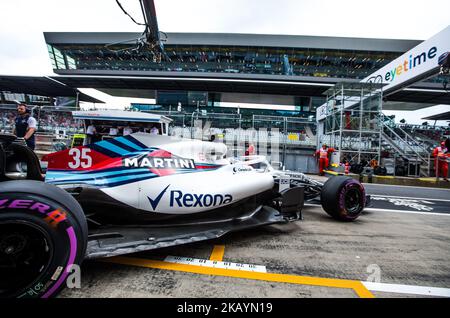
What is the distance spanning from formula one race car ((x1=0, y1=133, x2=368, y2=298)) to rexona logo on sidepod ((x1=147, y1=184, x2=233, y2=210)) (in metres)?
0.01

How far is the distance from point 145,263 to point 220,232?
2.56 feet

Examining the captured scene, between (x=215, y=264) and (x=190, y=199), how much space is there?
2.32ft

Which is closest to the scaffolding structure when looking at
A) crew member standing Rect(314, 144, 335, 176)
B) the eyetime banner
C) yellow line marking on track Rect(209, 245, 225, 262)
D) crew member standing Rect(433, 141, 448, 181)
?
crew member standing Rect(314, 144, 335, 176)

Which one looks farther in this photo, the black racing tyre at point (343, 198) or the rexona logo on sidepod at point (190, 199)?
the black racing tyre at point (343, 198)

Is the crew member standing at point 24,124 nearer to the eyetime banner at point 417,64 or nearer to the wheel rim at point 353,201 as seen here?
the wheel rim at point 353,201

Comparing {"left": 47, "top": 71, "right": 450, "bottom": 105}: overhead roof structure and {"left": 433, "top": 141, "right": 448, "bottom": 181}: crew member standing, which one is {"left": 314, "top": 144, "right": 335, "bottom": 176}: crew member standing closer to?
{"left": 433, "top": 141, "right": 448, "bottom": 181}: crew member standing

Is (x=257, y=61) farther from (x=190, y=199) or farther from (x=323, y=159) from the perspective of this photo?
(x=190, y=199)

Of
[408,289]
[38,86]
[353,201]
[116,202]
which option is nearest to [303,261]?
[408,289]

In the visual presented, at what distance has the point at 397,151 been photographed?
12047 mm

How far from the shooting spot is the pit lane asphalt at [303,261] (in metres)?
1.79

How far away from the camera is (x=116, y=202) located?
91.2 inches

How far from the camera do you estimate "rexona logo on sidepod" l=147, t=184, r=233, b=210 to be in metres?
2.44

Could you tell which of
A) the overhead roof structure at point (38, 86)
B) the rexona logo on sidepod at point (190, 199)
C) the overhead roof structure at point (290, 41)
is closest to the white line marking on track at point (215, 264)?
the rexona logo on sidepod at point (190, 199)

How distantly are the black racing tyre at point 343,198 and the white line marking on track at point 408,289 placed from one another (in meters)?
1.78
